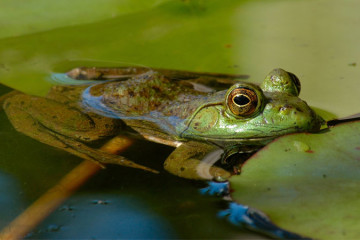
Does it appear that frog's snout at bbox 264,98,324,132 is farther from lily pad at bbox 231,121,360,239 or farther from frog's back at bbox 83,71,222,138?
frog's back at bbox 83,71,222,138

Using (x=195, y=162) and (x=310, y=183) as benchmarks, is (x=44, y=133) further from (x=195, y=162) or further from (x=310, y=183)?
(x=310, y=183)

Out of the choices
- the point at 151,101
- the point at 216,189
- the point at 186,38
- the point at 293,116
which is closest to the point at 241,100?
the point at 293,116

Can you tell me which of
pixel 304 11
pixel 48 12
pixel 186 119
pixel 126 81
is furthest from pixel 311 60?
pixel 48 12

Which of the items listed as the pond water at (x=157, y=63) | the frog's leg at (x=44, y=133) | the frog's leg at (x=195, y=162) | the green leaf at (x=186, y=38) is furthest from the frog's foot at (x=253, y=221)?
the green leaf at (x=186, y=38)

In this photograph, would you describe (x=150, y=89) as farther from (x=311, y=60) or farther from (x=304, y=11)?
(x=304, y=11)

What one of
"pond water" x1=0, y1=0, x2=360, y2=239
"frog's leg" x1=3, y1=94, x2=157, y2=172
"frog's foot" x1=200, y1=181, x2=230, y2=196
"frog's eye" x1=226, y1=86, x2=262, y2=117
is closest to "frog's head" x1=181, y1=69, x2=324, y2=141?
"frog's eye" x1=226, y1=86, x2=262, y2=117

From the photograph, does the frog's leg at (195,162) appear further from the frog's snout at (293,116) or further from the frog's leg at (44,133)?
the frog's snout at (293,116)
